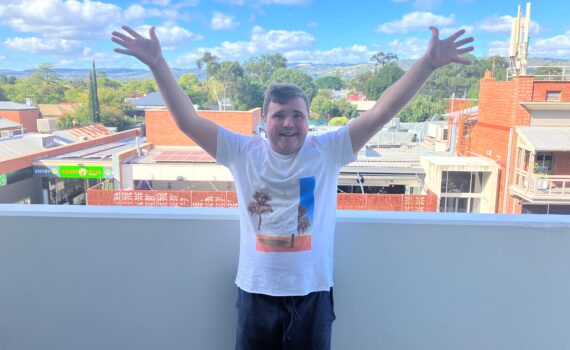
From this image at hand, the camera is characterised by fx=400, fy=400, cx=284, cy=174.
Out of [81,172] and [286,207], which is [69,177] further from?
[286,207]

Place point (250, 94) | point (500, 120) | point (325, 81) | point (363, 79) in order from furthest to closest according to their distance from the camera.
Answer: point (363, 79) < point (500, 120) < point (325, 81) < point (250, 94)

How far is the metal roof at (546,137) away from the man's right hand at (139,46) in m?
6.50

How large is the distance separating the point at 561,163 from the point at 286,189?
845 cm

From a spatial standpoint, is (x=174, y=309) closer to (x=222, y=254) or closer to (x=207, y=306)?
(x=207, y=306)

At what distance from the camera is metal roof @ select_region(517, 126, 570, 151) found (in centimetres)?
625

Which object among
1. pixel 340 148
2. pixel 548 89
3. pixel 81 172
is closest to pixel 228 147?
pixel 340 148

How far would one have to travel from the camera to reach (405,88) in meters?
0.89

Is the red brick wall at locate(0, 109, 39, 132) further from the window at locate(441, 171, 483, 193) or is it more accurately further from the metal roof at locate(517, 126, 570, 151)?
the metal roof at locate(517, 126, 570, 151)

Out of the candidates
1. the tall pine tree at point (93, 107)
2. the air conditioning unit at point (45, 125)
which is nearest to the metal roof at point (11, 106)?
the air conditioning unit at point (45, 125)

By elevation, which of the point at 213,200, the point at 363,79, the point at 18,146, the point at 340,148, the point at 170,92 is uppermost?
the point at 363,79

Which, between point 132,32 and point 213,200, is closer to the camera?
point 132,32

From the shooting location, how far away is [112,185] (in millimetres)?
10766

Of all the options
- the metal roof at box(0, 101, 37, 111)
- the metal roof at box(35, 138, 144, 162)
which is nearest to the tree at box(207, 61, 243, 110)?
the metal roof at box(35, 138, 144, 162)

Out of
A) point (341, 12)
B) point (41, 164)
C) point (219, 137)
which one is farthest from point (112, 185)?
point (219, 137)
